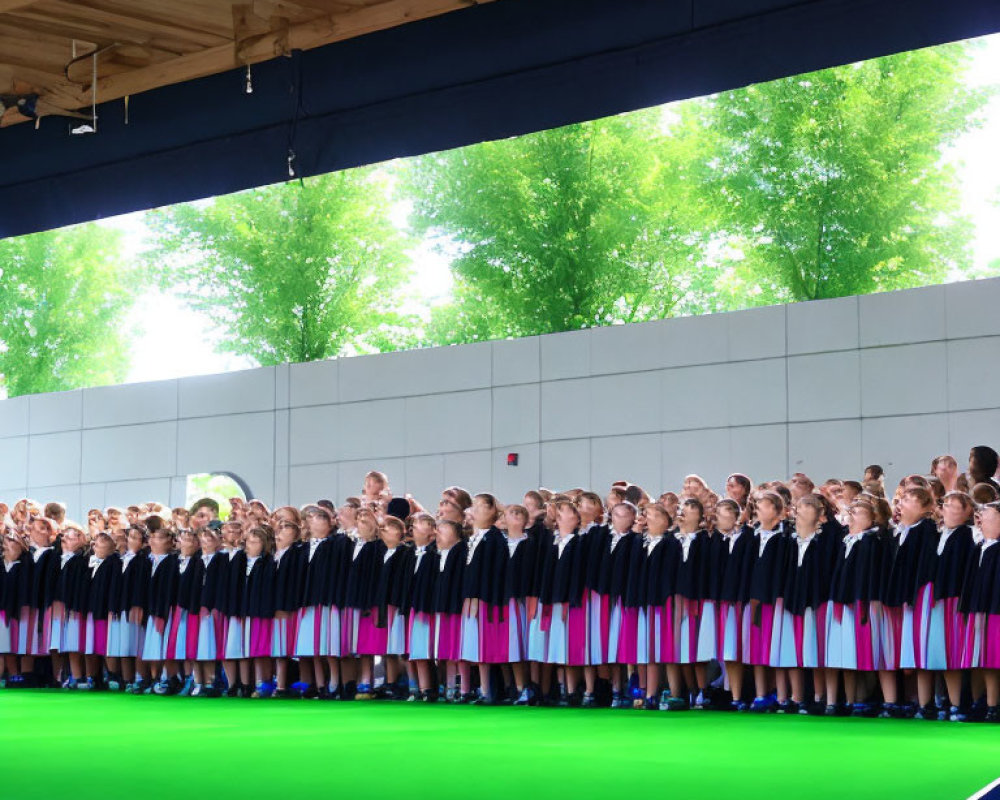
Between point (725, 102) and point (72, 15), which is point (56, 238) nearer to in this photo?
point (725, 102)

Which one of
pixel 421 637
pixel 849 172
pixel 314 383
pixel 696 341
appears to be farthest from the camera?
pixel 849 172

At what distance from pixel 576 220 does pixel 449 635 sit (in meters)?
17.4

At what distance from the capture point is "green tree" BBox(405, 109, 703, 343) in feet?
88.1

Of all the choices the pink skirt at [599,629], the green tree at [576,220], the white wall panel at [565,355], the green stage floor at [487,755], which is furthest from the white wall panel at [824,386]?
the green tree at [576,220]

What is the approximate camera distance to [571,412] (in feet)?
49.8

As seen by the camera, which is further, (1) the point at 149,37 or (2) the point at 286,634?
(2) the point at 286,634

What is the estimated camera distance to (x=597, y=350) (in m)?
15.0

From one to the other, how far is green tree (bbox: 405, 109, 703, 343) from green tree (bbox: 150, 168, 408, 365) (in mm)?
2201

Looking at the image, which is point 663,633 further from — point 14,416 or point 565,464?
point 14,416

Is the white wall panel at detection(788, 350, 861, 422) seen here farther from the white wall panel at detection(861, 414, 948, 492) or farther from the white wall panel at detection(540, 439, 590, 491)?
the white wall panel at detection(540, 439, 590, 491)

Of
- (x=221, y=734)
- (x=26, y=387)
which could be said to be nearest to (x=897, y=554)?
(x=221, y=734)

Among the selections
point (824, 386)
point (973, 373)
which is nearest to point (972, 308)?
point (973, 373)

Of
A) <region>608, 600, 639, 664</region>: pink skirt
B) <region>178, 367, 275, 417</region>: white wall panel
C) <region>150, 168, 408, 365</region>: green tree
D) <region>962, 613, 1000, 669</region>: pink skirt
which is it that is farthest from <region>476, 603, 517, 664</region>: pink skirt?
<region>150, 168, 408, 365</region>: green tree

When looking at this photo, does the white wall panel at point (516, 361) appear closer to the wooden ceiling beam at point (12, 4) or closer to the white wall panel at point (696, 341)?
the white wall panel at point (696, 341)
